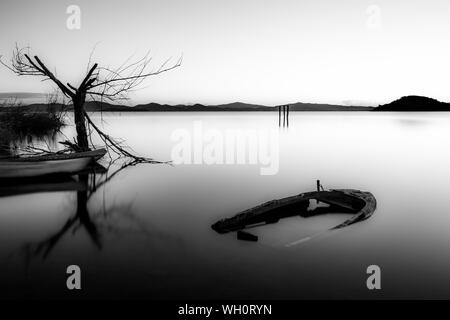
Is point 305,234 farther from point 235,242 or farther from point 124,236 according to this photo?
point 124,236

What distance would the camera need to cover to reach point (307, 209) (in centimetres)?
1441

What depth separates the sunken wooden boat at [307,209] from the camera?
11.5 meters

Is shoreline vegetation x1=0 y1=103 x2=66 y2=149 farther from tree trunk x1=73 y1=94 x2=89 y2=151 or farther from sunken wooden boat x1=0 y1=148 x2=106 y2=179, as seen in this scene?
sunken wooden boat x1=0 y1=148 x2=106 y2=179

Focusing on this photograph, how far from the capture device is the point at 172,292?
7.93 metres

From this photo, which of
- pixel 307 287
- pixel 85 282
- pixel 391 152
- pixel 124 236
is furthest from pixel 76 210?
pixel 391 152

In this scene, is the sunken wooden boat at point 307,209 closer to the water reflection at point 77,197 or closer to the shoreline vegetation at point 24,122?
the water reflection at point 77,197

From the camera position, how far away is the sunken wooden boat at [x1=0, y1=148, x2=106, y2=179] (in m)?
18.4

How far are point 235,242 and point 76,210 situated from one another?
8263 millimetres

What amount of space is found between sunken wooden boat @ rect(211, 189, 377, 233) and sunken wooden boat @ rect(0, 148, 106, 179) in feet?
38.6

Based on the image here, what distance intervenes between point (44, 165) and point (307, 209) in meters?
13.7

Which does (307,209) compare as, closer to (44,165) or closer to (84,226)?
(84,226)

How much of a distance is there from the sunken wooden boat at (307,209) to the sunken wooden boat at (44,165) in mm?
11761
